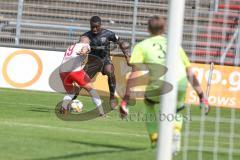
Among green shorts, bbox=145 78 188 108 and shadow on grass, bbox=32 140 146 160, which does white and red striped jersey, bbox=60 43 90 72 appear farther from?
green shorts, bbox=145 78 188 108

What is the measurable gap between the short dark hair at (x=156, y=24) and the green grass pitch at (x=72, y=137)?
1783mm

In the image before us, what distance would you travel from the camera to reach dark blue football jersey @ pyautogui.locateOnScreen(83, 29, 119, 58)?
1670 centimetres

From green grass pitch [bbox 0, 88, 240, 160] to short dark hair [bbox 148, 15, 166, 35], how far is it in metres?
1.78

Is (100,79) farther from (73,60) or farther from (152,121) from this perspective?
(152,121)

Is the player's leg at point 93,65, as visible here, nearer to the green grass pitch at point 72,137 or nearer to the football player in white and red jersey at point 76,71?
the green grass pitch at point 72,137

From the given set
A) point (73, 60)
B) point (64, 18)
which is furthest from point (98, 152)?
point (64, 18)

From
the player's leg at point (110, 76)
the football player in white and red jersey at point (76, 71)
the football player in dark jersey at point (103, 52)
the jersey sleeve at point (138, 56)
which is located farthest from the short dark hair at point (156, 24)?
the player's leg at point (110, 76)

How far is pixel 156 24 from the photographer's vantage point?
32.6 ft

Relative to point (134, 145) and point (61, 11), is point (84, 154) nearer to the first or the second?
point (134, 145)

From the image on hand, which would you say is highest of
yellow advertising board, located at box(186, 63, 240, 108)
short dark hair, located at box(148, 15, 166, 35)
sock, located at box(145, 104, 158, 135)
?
short dark hair, located at box(148, 15, 166, 35)

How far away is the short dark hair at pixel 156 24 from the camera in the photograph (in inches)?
388

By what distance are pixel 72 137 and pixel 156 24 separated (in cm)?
286

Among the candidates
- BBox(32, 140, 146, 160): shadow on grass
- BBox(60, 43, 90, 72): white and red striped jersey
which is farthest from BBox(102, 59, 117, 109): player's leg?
BBox(32, 140, 146, 160): shadow on grass

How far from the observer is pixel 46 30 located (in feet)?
82.6
